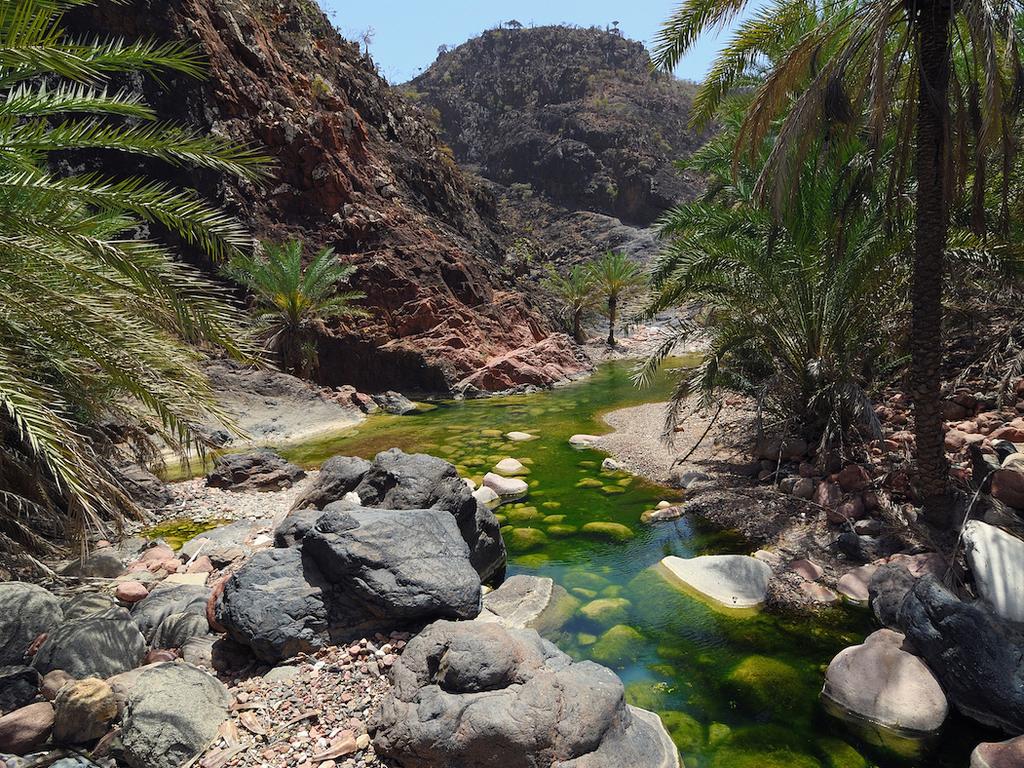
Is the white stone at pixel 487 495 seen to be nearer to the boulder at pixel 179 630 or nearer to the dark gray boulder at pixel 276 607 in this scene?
the dark gray boulder at pixel 276 607

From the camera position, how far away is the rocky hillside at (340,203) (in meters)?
19.4

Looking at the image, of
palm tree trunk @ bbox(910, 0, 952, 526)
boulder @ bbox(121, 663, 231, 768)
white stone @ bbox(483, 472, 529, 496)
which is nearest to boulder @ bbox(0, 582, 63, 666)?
boulder @ bbox(121, 663, 231, 768)

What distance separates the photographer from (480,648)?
3455 mm

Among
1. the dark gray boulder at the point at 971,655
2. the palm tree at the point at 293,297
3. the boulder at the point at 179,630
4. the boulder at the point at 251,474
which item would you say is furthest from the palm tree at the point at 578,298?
the boulder at the point at 179,630

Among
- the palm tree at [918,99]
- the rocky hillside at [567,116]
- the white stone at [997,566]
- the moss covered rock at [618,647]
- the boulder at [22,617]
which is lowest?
the moss covered rock at [618,647]

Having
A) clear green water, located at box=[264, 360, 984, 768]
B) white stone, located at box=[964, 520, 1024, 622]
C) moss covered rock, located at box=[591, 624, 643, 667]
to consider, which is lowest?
moss covered rock, located at box=[591, 624, 643, 667]

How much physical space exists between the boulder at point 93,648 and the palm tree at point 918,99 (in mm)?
6323

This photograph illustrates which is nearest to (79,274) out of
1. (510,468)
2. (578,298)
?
(510,468)

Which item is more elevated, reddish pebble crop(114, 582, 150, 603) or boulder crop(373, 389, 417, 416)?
boulder crop(373, 389, 417, 416)

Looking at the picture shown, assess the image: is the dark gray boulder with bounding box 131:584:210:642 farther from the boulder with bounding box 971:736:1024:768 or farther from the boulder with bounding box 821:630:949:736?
the boulder with bounding box 971:736:1024:768

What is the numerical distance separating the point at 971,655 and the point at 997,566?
Result: 85 cm

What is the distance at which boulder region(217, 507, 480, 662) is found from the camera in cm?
403

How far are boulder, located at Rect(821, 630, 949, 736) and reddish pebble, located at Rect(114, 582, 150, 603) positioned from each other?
5.46 meters

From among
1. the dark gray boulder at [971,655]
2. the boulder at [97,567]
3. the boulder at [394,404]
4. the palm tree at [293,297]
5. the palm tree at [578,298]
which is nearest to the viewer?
the dark gray boulder at [971,655]
